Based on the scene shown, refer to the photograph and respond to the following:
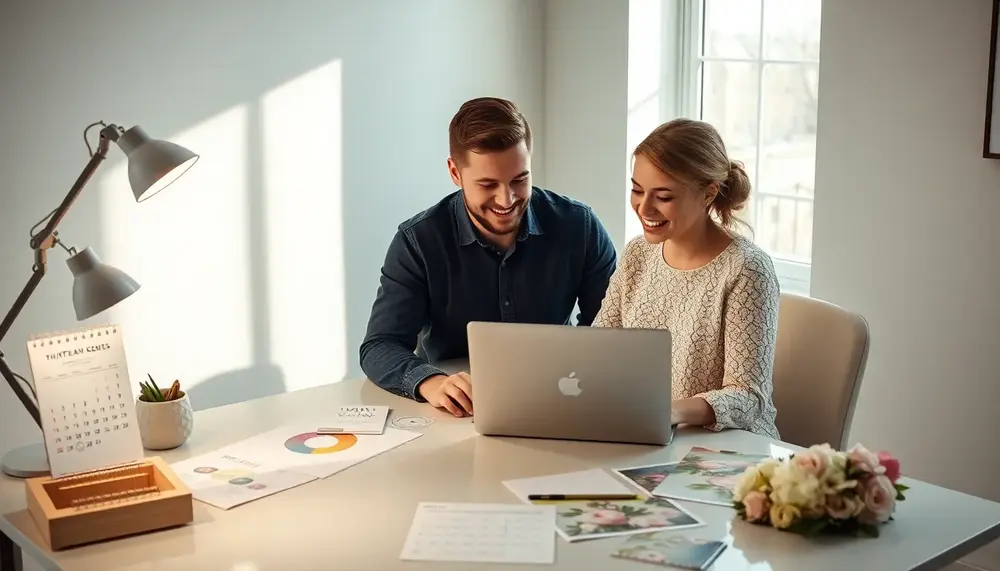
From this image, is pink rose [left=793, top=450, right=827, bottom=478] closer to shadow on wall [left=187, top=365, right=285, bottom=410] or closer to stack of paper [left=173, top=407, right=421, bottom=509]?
stack of paper [left=173, top=407, right=421, bottom=509]

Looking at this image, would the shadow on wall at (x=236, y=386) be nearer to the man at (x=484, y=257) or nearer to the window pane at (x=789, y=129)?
the man at (x=484, y=257)

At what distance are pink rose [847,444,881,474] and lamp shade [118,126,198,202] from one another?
3.62 ft

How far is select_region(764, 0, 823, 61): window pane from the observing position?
3199mm

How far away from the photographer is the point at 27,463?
5.82ft

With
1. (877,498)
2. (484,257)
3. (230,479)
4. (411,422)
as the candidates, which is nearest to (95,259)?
(230,479)

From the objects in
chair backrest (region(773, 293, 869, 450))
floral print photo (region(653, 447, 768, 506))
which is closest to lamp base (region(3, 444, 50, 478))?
floral print photo (region(653, 447, 768, 506))

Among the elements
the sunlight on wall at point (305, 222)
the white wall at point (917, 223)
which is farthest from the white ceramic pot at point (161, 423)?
the white wall at point (917, 223)

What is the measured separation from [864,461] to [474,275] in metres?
1.11

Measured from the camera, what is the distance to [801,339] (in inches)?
85.0

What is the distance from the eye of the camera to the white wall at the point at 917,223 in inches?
105

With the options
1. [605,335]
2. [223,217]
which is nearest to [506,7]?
[223,217]

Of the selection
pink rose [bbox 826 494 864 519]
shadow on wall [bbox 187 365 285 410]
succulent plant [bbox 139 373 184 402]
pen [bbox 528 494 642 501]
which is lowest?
shadow on wall [bbox 187 365 285 410]

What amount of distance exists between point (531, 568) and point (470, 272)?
108cm

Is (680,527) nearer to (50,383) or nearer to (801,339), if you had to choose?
(801,339)
